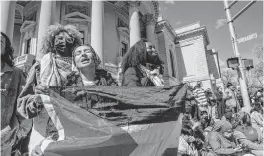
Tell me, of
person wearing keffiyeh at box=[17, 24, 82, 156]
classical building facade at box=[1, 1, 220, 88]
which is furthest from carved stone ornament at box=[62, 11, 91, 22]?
person wearing keffiyeh at box=[17, 24, 82, 156]

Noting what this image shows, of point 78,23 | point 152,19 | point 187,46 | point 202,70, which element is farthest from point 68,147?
point 187,46

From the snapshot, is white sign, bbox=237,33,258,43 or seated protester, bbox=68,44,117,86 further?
white sign, bbox=237,33,258,43

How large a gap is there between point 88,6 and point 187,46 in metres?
19.3

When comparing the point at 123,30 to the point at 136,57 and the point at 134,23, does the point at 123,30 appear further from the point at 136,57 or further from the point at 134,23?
the point at 136,57

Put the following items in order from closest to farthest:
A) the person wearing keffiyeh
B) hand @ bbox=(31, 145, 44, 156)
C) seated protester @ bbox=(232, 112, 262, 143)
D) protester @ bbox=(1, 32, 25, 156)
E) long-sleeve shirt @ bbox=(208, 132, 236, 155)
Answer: hand @ bbox=(31, 145, 44, 156)
the person wearing keffiyeh
protester @ bbox=(1, 32, 25, 156)
long-sleeve shirt @ bbox=(208, 132, 236, 155)
seated protester @ bbox=(232, 112, 262, 143)

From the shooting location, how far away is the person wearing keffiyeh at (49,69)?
2.22 meters

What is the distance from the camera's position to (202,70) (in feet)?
109

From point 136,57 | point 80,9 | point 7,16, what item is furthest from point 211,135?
point 80,9

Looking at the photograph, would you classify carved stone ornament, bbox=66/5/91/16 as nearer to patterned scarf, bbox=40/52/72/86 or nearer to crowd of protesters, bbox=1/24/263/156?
crowd of protesters, bbox=1/24/263/156

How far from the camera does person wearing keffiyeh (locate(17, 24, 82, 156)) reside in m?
2.22

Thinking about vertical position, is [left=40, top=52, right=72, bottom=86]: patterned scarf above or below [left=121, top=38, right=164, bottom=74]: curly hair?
below

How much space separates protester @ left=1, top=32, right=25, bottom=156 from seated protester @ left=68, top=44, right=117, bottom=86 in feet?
3.16

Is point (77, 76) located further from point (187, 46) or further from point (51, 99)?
point (187, 46)

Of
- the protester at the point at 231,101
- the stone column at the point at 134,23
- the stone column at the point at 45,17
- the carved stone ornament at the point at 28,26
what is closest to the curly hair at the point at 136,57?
the protester at the point at 231,101
